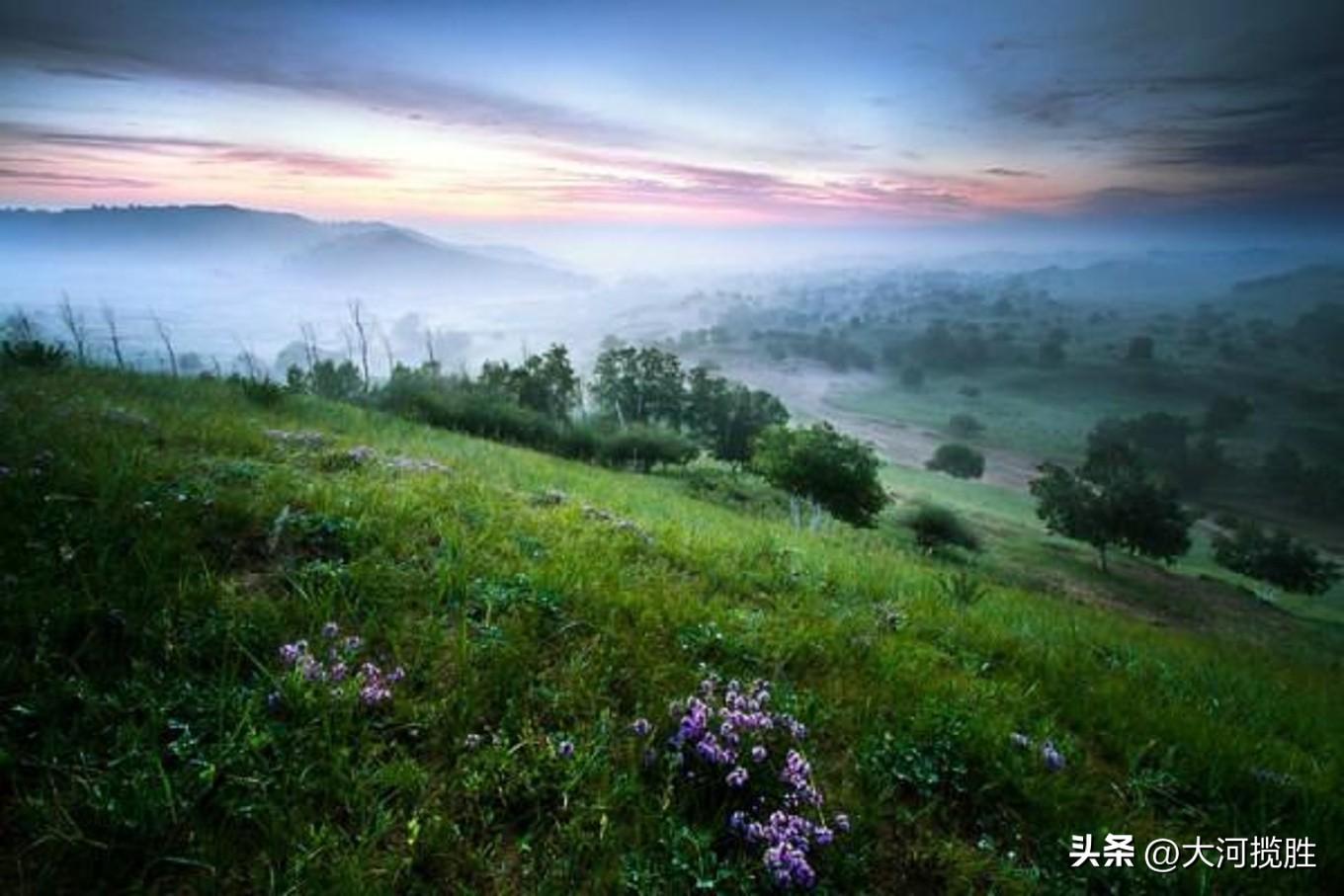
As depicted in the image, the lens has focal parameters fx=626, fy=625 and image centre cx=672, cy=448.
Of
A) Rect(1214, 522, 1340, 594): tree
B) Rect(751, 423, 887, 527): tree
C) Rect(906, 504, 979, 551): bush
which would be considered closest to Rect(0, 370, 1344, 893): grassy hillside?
Rect(751, 423, 887, 527): tree

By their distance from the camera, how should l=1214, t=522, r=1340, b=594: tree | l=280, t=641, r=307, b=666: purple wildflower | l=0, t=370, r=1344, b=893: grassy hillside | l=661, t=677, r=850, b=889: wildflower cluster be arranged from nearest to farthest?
l=0, t=370, r=1344, b=893: grassy hillside → l=661, t=677, r=850, b=889: wildflower cluster → l=280, t=641, r=307, b=666: purple wildflower → l=1214, t=522, r=1340, b=594: tree

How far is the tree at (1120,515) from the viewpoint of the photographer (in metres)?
61.0

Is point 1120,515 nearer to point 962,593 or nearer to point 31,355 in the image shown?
point 962,593

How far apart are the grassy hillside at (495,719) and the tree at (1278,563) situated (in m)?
91.4

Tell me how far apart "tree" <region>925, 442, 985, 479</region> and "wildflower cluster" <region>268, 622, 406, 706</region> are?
154 m

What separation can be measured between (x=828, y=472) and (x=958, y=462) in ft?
374

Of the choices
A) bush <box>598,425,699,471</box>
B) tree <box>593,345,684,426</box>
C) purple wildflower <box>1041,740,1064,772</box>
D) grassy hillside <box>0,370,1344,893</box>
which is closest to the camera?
grassy hillside <box>0,370,1344,893</box>

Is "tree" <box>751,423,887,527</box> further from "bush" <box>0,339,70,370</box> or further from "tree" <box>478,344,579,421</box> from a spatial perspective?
"tree" <box>478,344,579,421</box>

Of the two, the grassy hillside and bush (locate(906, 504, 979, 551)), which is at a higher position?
the grassy hillside

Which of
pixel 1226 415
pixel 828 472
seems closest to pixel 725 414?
pixel 828 472

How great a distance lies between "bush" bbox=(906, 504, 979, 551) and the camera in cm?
5875

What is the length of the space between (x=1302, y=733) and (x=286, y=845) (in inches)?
315

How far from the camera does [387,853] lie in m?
2.64

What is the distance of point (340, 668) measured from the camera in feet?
11.2
